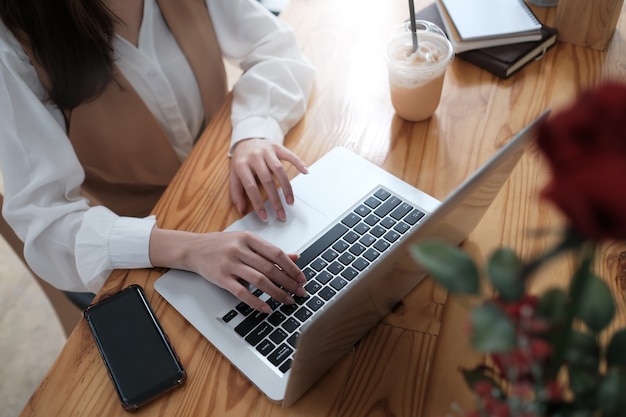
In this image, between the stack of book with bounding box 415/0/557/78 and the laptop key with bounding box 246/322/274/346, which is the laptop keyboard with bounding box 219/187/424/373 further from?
the stack of book with bounding box 415/0/557/78

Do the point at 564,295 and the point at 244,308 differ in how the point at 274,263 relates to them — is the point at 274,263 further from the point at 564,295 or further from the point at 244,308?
the point at 564,295

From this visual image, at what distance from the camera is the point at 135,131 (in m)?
1.08

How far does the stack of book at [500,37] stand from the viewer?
3.41 feet

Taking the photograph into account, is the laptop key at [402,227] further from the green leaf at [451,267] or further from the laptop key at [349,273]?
the green leaf at [451,267]

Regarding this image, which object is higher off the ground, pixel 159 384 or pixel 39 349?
pixel 159 384

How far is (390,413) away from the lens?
670 millimetres

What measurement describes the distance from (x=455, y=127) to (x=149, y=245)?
0.51 m

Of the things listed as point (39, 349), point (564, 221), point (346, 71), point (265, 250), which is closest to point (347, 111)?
point (346, 71)

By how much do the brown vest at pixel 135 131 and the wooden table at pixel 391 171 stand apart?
0.15m

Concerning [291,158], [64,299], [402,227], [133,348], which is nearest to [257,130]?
[291,158]

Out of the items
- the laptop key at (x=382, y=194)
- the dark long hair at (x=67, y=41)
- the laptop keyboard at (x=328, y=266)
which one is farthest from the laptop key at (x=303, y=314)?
the dark long hair at (x=67, y=41)

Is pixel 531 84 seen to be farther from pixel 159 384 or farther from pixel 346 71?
pixel 159 384

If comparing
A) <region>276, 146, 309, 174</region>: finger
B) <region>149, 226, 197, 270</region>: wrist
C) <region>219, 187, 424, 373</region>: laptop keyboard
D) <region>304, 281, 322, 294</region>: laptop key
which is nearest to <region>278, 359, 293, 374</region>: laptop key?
<region>219, 187, 424, 373</region>: laptop keyboard

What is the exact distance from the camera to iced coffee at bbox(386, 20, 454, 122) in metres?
0.91
